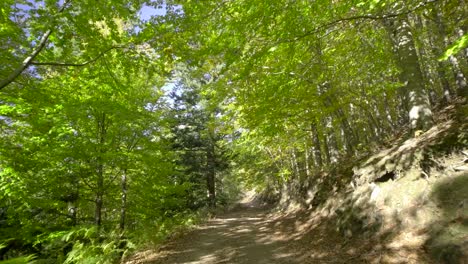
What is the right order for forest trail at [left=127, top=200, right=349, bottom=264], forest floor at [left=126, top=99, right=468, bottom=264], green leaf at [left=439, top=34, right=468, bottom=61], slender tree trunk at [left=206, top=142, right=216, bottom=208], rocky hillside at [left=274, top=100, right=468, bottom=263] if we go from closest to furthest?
green leaf at [left=439, top=34, right=468, bottom=61] < rocky hillside at [left=274, top=100, right=468, bottom=263] < forest floor at [left=126, top=99, right=468, bottom=264] < forest trail at [left=127, top=200, right=349, bottom=264] < slender tree trunk at [left=206, top=142, right=216, bottom=208]

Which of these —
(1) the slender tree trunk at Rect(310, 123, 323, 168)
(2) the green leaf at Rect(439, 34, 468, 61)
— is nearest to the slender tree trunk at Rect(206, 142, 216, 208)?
(1) the slender tree trunk at Rect(310, 123, 323, 168)

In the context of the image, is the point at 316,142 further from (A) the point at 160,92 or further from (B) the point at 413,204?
(B) the point at 413,204

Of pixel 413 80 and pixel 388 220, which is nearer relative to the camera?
pixel 388 220

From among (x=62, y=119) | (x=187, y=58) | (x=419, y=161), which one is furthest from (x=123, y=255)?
(x=419, y=161)

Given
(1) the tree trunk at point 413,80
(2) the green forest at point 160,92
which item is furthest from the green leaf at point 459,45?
(1) the tree trunk at point 413,80

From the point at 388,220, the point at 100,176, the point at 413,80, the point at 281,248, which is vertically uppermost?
the point at 413,80

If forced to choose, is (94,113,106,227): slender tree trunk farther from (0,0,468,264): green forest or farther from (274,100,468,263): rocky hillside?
(274,100,468,263): rocky hillside

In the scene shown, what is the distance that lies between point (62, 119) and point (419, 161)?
10.4 m

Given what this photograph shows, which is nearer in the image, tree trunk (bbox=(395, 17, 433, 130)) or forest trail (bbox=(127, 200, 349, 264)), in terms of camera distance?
tree trunk (bbox=(395, 17, 433, 130))

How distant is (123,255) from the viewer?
10.0 m

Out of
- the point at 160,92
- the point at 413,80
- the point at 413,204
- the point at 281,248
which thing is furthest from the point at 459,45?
the point at 160,92

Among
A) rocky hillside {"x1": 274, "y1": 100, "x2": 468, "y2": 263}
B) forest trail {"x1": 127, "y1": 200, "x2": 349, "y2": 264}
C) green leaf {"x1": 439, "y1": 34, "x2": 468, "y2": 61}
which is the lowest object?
forest trail {"x1": 127, "y1": 200, "x2": 349, "y2": 264}

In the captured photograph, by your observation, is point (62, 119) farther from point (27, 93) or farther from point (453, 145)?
point (453, 145)

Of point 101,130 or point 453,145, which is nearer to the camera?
point 453,145
